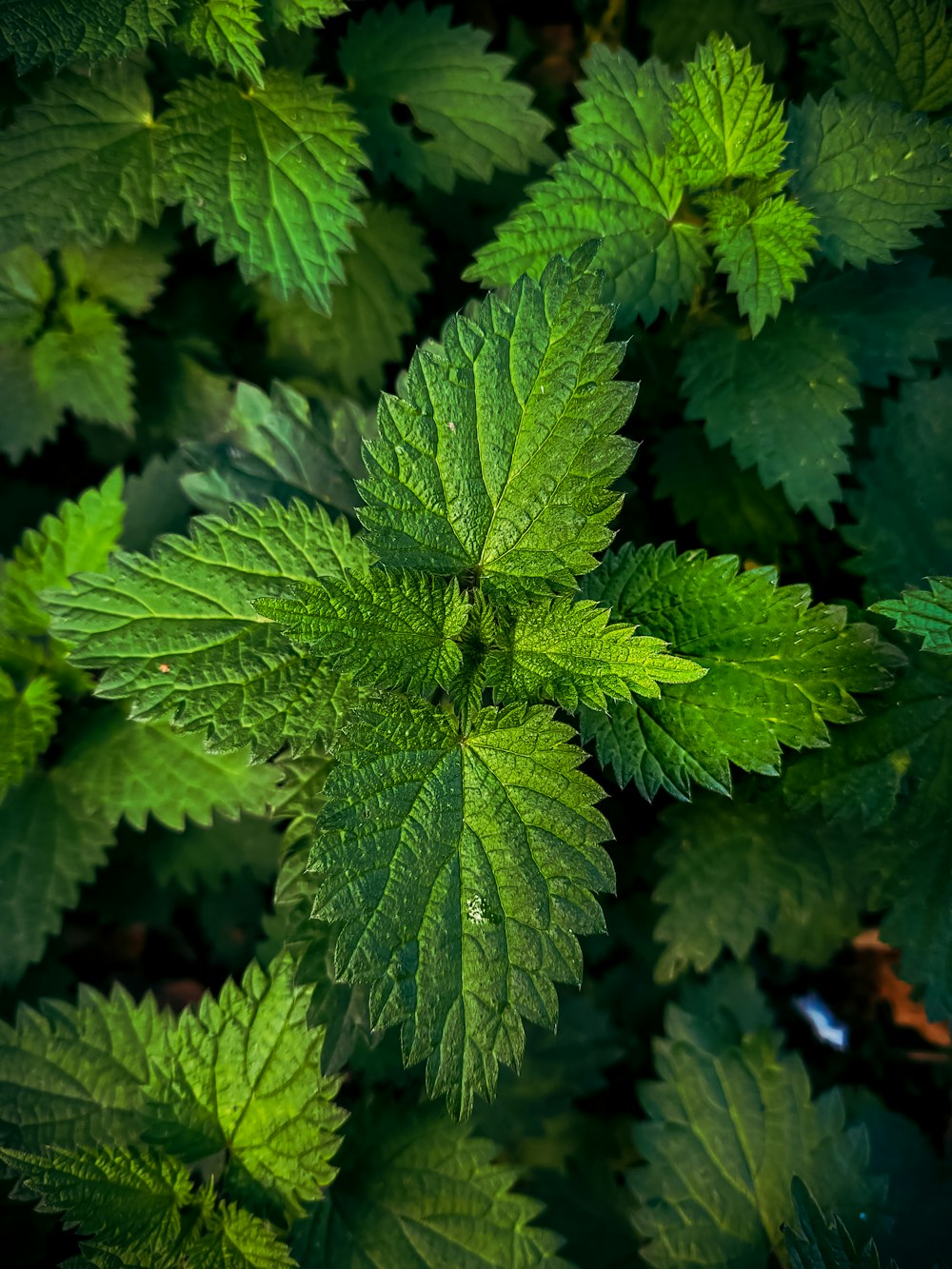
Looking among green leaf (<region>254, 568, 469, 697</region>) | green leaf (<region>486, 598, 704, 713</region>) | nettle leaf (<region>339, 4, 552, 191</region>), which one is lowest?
green leaf (<region>254, 568, 469, 697</region>)

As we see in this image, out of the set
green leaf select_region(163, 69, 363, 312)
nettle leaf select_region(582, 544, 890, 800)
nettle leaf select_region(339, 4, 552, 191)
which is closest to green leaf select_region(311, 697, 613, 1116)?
nettle leaf select_region(582, 544, 890, 800)

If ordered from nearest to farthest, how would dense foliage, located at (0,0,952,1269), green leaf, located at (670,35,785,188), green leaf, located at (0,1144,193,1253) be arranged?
dense foliage, located at (0,0,952,1269), green leaf, located at (0,1144,193,1253), green leaf, located at (670,35,785,188)

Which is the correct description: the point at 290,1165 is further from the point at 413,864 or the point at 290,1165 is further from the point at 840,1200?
the point at 840,1200

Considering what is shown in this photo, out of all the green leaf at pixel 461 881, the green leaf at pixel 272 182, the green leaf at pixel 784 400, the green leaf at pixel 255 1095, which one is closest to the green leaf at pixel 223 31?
the green leaf at pixel 272 182

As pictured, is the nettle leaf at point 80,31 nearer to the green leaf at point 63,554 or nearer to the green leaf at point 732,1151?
the green leaf at point 63,554

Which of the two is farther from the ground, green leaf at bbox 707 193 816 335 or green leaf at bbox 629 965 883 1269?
green leaf at bbox 707 193 816 335

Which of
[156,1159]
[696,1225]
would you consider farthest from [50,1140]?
[696,1225]

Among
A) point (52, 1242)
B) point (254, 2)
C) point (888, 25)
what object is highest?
point (888, 25)

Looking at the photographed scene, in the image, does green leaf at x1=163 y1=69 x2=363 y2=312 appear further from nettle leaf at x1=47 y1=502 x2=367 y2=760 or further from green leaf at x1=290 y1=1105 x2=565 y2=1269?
green leaf at x1=290 y1=1105 x2=565 y2=1269
